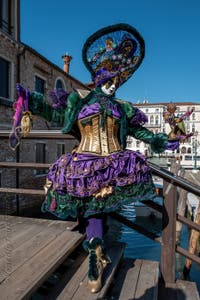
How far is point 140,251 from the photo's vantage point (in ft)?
25.7

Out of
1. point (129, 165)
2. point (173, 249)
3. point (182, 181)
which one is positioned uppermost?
point (129, 165)

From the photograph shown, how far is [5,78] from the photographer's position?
33.6 feet

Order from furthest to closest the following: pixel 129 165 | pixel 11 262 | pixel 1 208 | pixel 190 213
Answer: pixel 190 213 → pixel 1 208 → pixel 11 262 → pixel 129 165

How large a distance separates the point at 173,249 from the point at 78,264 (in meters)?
0.96

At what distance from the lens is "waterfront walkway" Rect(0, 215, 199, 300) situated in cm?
191

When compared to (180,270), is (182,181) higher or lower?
higher

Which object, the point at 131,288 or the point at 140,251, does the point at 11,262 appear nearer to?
the point at 131,288

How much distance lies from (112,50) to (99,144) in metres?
0.82

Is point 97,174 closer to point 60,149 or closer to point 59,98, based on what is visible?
point 59,98

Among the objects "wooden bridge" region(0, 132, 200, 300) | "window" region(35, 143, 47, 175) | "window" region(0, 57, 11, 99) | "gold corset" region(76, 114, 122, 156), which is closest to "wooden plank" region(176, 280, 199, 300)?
"wooden bridge" region(0, 132, 200, 300)

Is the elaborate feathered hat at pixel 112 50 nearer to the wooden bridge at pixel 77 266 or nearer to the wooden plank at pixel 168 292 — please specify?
the wooden bridge at pixel 77 266

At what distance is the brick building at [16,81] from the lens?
9.83m

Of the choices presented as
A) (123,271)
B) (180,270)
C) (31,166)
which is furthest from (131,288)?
(180,270)

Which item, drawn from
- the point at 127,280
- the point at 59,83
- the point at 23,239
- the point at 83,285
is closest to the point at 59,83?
the point at 59,83
